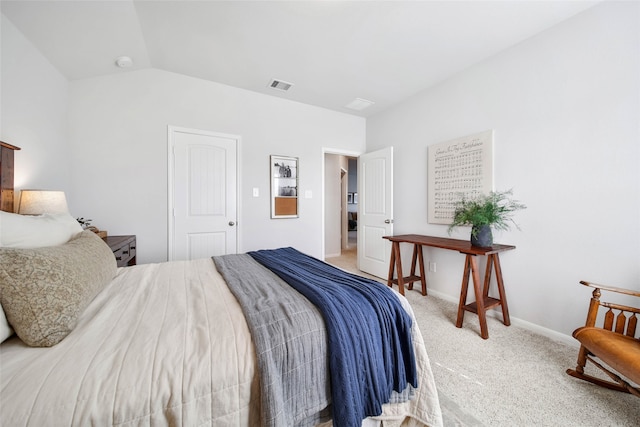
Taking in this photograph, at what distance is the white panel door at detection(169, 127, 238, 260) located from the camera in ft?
9.62

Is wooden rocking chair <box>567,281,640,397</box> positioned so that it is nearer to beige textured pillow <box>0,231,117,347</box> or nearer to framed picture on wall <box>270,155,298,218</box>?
beige textured pillow <box>0,231,117,347</box>

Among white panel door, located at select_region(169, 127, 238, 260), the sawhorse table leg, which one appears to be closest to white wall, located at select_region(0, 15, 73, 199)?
white panel door, located at select_region(169, 127, 238, 260)

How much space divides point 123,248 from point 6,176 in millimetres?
888

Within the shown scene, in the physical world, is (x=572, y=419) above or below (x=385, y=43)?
below

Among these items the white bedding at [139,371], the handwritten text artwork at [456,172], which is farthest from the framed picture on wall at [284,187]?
the white bedding at [139,371]

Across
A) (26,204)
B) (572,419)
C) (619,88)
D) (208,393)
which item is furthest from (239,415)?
(619,88)

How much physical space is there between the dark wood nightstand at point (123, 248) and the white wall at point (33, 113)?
70 cm

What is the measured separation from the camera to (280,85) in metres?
3.19

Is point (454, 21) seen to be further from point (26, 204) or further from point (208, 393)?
point (26, 204)

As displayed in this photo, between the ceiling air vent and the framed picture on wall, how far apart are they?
91 cm

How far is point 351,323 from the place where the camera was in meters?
1.02

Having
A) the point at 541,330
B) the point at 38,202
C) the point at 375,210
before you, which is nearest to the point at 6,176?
the point at 38,202

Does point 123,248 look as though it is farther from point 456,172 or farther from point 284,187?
point 456,172

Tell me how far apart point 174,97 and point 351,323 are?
327 cm
